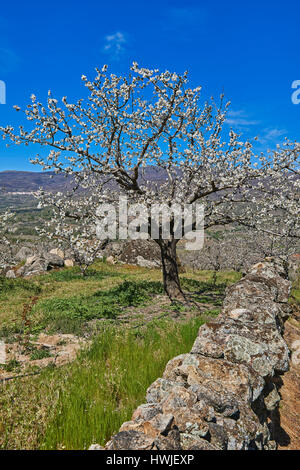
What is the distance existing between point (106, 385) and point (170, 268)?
9.44 meters

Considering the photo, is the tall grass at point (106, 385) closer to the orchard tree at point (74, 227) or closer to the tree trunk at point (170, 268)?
the orchard tree at point (74, 227)

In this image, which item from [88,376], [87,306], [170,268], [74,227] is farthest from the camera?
[170,268]

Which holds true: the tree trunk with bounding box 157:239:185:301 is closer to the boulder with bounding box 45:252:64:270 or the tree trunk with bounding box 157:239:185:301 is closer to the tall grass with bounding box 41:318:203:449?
the tall grass with bounding box 41:318:203:449

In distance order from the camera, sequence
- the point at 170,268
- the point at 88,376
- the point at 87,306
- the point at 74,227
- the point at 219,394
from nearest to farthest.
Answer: the point at 219,394, the point at 88,376, the point at 87,306, the point at 74,227, the point at 170,268

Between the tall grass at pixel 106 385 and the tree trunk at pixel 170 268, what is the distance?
21.5ft

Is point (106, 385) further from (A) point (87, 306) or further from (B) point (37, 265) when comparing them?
(B) point (37, 265)

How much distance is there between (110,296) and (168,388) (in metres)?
10.4

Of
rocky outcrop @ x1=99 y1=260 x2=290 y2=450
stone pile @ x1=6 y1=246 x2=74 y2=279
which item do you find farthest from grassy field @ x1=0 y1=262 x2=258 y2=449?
stone pile @ x1=6 y1=246 x2=74 y2=279

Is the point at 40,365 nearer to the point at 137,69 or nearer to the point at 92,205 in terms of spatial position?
the point at 92,205

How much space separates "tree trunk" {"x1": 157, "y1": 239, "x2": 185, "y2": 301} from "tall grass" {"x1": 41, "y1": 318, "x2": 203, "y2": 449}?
258 inches

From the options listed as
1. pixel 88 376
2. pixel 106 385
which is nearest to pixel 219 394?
pixel 106 385

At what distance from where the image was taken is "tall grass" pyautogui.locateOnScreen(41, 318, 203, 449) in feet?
11.2

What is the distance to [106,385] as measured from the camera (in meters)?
4.55

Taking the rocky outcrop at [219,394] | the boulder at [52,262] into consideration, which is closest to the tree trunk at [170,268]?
the rocky outcrop at [219,394]
